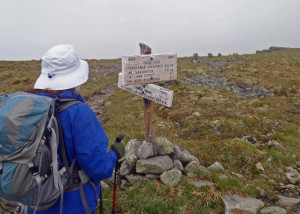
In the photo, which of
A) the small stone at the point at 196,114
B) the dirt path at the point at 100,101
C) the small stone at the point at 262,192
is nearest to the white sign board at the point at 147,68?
the small stone at the point at 262,192

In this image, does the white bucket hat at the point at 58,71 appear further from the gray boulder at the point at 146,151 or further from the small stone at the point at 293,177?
the small stone at the point at 293,177

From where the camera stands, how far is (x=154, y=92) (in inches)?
213

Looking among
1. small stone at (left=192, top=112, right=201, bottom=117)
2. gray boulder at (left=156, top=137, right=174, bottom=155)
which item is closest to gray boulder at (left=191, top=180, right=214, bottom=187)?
gray boulder at (left=156, top=137, right=174, bottom=155)

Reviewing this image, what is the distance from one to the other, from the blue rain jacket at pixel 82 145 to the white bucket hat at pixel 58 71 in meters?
0.12

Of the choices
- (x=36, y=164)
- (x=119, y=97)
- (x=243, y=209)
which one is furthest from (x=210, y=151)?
(x=119, y=97)

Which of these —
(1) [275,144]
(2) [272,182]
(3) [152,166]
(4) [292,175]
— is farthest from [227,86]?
(3) [152,166]

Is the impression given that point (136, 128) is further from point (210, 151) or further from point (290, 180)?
point (290, 180)

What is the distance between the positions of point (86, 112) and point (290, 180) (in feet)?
21.5

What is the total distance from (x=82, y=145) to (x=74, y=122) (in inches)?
11.7

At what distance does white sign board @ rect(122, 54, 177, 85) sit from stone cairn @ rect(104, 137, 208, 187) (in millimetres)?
1908

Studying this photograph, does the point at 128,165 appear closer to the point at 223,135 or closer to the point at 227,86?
the point at 223,135

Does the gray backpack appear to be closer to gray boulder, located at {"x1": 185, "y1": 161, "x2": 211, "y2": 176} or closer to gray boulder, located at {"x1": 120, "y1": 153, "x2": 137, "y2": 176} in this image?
gray boulder, located at {"x1": 120, "y1": 153, "x2": 137, "y2": 176}

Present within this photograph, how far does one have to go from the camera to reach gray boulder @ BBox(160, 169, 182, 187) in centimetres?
545

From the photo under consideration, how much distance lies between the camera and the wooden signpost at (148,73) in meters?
4.98
